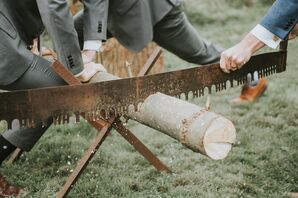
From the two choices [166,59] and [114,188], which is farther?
[166,59]

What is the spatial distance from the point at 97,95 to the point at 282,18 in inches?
51.2

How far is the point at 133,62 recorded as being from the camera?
627 cm

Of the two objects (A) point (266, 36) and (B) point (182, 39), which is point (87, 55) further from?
(A) point (266, 36)

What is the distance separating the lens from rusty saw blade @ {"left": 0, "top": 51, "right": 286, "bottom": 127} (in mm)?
2818

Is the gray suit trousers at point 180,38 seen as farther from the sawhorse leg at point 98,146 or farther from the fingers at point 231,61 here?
the fingers at point 231,61

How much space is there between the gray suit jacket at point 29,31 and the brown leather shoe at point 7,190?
95 centimetres

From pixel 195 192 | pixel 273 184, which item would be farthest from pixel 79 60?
pixel 273 184

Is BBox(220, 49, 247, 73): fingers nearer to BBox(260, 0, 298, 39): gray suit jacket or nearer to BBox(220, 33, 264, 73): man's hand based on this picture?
BBox(220, 33, 264, 73): man's hand

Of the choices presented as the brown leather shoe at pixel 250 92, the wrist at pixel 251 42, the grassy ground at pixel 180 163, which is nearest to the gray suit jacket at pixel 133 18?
the grassy ground at pixel 180 163

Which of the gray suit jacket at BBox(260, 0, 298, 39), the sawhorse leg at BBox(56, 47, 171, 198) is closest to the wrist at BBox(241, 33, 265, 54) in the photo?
the gray suit jacket at BBox(260, 0, 298, 39)

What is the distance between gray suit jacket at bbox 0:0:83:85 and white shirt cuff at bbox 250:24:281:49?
A: 51.4 inches

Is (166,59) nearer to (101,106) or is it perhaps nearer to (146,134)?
(146,134)

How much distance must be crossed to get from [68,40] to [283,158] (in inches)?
85.7

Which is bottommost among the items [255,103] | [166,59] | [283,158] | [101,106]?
[166,59]
